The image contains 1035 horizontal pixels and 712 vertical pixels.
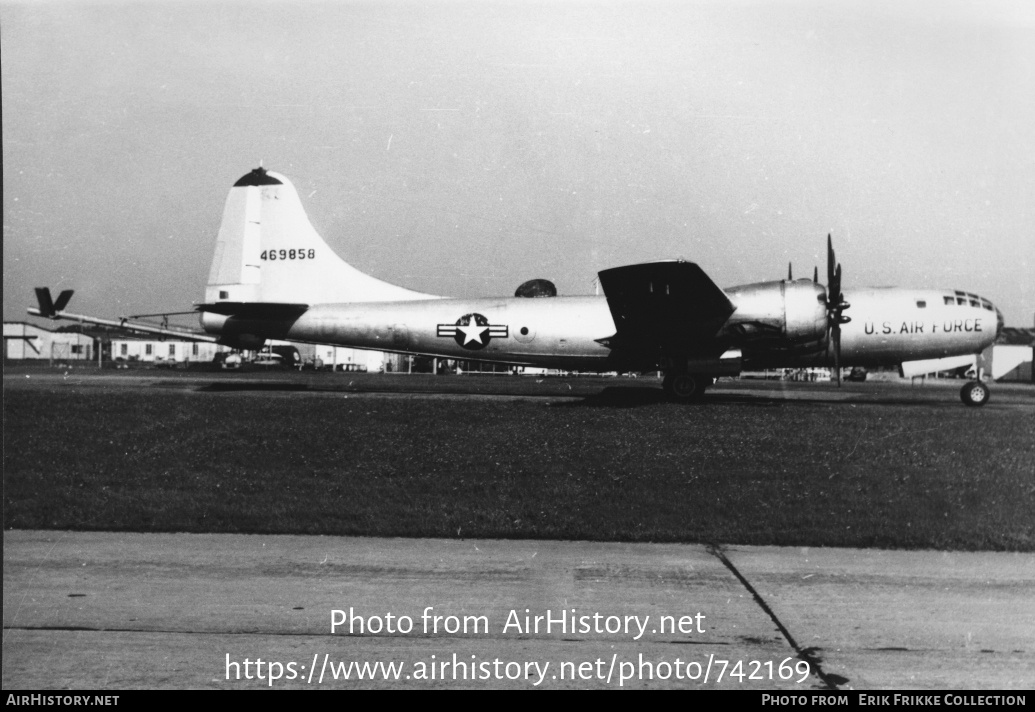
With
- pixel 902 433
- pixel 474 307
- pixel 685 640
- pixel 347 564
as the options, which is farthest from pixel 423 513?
pixel 474 307

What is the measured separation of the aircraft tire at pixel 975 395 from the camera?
20047 millimetres

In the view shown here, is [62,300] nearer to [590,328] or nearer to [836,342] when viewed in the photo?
[590,328]

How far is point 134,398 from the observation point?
51.9 feet

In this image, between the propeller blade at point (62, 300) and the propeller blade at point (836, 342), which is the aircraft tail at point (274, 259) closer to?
the propeller blade at point (836, 342)

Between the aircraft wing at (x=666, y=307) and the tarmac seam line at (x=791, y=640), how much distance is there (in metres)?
12.9

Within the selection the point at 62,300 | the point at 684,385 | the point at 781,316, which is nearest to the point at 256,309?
the point at 684,385

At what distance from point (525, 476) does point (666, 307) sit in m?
11.4

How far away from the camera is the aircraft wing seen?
61.2 feet

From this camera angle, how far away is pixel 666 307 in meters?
19.7

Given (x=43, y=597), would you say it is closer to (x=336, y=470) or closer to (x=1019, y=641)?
(x=336, y=470)

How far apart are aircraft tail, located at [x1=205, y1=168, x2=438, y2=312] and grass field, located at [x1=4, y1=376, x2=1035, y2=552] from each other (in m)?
9.27

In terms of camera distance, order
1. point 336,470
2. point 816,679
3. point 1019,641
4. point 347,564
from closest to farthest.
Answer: point 816,679
point 1019,641
point 347,564
point 336,470

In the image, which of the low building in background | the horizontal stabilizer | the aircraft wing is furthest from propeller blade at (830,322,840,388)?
the low building in background
